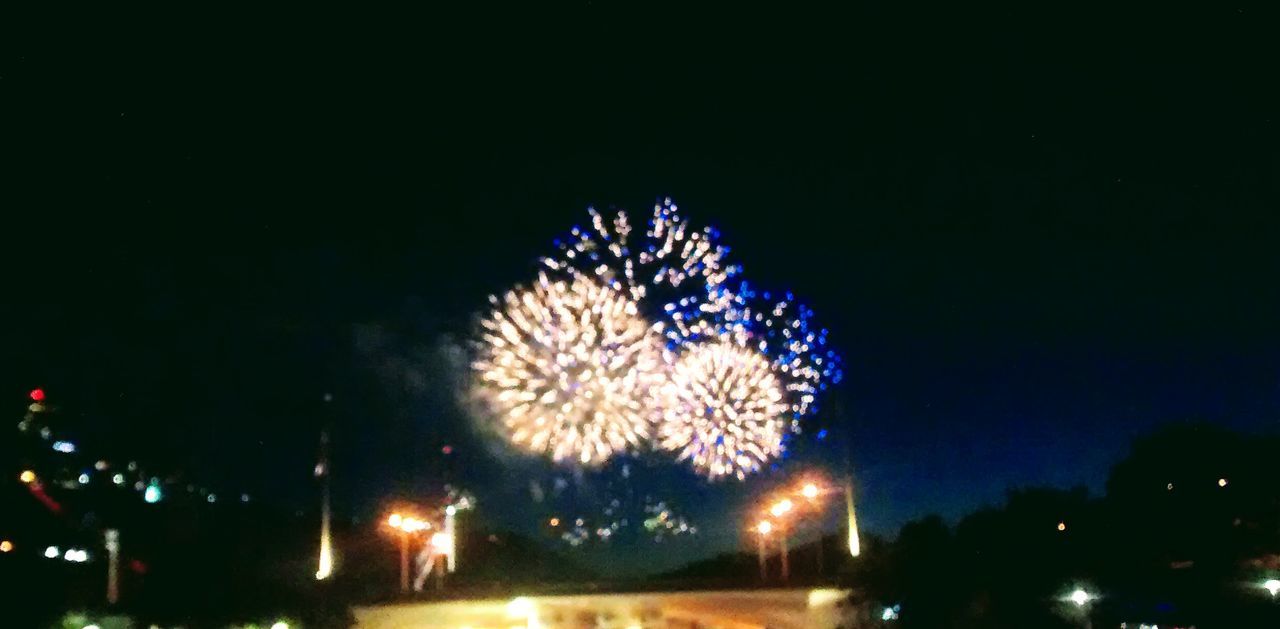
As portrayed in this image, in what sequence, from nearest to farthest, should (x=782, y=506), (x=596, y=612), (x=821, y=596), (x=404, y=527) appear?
1. (x=821, y=596)
2. (x=596, y=612)
3. (x=782, y=506)
4. (x=404, y=527)

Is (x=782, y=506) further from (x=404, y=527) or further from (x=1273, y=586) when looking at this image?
(x=1273, y=586)

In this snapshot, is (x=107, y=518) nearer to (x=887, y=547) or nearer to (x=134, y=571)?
(x=134, y=571)

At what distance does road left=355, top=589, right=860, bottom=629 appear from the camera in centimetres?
4138

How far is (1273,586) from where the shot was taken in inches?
997

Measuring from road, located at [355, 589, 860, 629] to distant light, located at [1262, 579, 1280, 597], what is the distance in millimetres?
16354

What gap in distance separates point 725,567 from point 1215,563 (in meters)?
43.7

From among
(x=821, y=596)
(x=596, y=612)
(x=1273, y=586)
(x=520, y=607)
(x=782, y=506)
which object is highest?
(x=782, y=506)

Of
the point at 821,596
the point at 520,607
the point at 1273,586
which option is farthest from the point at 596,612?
the point at 1273,586

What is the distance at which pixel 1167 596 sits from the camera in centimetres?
2666

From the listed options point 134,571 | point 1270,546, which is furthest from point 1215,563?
point 134,571

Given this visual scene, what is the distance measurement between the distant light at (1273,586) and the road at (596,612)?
16354 millimetres

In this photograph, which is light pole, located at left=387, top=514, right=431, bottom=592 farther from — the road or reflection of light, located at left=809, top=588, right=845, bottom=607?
reflection of light, located at left=809, top=588, right=845, bottom=607

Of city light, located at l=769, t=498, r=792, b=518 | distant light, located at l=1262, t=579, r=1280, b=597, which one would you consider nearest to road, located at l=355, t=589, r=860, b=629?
city light, located at l=769, t=498, r=792, b=518

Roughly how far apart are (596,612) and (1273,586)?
980 inches
